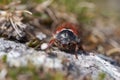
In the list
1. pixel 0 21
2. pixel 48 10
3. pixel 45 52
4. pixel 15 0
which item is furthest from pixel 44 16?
pixel 45 52

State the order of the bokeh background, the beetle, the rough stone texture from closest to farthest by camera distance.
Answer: the rough stone texture, the beetle, the bokeh background

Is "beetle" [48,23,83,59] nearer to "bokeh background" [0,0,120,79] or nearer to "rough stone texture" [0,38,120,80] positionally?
A: "rough stone texture" [0,38,120,80]

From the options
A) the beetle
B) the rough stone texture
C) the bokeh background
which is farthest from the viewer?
the bokeh background

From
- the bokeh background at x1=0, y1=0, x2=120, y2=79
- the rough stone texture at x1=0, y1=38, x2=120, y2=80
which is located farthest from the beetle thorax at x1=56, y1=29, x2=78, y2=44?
the bokeh background at x1=0, y1=0, x2=120, y2=79

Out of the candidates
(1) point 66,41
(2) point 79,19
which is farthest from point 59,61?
(2) point 79,19

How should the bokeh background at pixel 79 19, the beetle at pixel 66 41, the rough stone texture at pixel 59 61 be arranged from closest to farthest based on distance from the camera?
the rough stone texture at pixel 59 61
the beetle at pixel 66 41
the bokeh background at pixel 79 19

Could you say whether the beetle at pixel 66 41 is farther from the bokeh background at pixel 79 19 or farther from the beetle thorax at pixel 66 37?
the bokeh background at pixel 79 19

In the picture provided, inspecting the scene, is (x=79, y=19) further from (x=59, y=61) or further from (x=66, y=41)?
(x=59, y=61)

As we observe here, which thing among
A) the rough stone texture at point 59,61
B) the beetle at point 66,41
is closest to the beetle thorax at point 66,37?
the beetle at point 66,41
